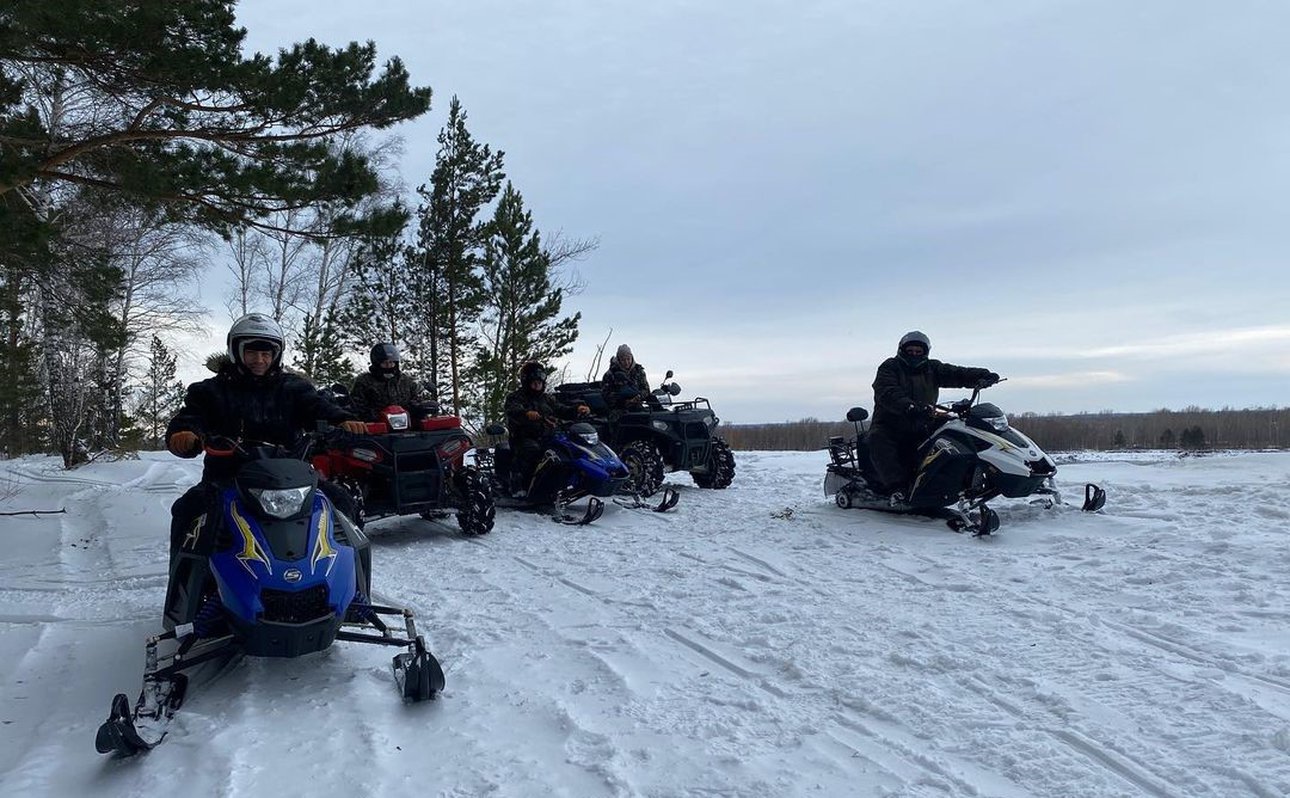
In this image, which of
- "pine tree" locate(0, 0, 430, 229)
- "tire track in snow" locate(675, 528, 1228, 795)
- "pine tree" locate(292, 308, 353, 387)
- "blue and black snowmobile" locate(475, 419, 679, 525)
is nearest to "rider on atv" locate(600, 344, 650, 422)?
"blue and black snowmobile" locate(475, 419, 679, 525)

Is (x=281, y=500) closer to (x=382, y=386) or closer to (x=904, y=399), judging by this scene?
(x=382, y=386)

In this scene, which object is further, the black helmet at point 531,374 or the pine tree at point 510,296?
the pine tree at point 510,296

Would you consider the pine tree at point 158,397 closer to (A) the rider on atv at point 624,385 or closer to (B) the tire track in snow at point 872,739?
(A) the rider on atv at point 624,385

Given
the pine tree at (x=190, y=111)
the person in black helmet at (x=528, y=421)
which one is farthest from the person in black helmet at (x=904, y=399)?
the pine tree at (x=190, y=111)

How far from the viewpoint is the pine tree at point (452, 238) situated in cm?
2486

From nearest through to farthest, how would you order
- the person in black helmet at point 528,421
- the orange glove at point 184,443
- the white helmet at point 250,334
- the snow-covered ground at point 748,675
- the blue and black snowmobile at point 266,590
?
the snow-covered ground at point 748,675 → the blue and black snowmobile at point 266,590 → the orange glove at point 184,443 → the white helmet at point 250,334 → the person in black helmet at point 528,421

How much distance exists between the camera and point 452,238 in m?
25.0

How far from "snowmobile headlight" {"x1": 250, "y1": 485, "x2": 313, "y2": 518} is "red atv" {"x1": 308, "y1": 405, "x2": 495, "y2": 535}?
3786 mm

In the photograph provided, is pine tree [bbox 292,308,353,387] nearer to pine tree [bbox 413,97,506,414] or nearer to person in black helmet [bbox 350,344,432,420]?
pine tree [bbox 413,97,506,414]

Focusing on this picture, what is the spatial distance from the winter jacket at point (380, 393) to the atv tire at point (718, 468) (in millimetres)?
4101

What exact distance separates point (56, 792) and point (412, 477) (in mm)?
4702

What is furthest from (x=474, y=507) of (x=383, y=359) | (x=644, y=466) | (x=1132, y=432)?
(x=1132, y=432)

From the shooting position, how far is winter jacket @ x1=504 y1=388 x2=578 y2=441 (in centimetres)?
932

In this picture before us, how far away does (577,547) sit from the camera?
7.18m
